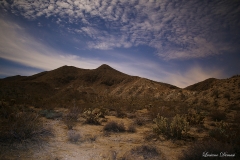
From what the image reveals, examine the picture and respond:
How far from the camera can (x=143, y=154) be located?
3.80 m

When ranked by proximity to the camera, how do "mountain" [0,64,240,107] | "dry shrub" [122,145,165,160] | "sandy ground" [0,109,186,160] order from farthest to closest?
"mountain" [0,64,240,107] < "dry shrub" [122,145,165,160] < "sandy ground" [0,109,186,160]

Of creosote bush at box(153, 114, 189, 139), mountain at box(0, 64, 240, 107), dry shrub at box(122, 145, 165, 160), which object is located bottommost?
dry shrub at box(122, 145, 165, 160)

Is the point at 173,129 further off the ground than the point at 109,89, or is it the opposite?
the point at 109,89

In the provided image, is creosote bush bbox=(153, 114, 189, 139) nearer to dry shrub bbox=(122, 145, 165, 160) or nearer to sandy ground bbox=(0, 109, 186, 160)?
sandy ground bbox=(0, 109, 186, 160)

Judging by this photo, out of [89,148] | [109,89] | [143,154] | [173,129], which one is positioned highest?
[109,89]

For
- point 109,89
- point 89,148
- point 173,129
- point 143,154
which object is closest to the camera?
A: point 143,154

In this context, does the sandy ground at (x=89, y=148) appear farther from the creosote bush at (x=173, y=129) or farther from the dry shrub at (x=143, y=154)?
the creosote bush at (x=173, y=129)

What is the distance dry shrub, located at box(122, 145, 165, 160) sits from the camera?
3.67 meters

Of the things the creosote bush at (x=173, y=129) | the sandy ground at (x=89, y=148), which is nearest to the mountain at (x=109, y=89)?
the sandy ground at (x=89, y=148)

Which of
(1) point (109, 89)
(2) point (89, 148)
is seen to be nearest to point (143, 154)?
(2) point (89, 148)

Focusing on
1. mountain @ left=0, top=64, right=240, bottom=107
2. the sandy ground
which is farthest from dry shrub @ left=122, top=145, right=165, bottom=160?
mountain @ left=0, top=64, right=240, bottom=107

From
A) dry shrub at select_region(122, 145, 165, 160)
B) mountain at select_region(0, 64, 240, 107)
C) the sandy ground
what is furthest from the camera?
mountain at select_region(0, 64, 240, 107)

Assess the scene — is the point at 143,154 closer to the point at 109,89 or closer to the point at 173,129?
the point at 173,129

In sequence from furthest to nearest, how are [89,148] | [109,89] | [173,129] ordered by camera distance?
[109,89] → [173,129] → [89,148]
